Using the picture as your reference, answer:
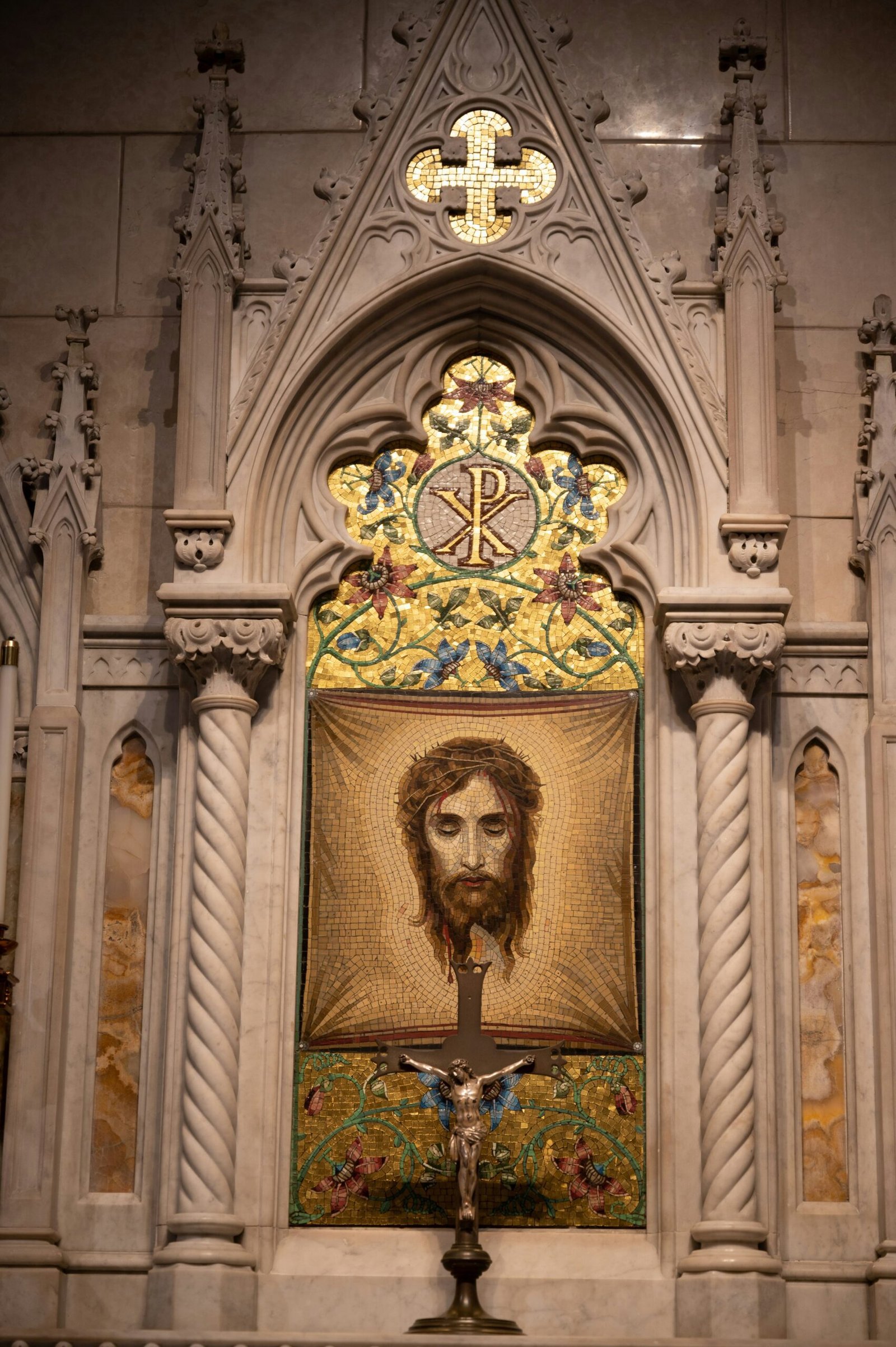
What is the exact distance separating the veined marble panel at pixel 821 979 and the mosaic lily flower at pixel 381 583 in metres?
1.60

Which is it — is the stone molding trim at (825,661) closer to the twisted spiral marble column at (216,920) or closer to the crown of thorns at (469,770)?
the crown of thorns at (469,770)

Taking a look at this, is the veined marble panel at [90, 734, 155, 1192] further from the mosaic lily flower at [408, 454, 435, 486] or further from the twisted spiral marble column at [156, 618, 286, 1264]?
the mosaic lily flower at [408, 454, 435, 486]

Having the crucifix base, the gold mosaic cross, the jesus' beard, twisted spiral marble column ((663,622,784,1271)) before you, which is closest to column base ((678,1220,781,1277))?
twisted spiral marble column ((663,622,784,1271))

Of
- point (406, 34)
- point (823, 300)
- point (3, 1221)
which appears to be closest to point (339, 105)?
point (406, 34)

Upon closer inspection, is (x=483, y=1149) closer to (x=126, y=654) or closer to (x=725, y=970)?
(x=725, y=970)

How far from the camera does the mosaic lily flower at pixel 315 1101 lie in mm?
7621

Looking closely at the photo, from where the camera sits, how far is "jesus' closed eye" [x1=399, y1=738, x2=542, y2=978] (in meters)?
7.77

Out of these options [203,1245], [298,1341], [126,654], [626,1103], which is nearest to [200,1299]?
[203,1245]

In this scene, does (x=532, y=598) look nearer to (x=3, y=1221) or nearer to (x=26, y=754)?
(x=26, y=754)

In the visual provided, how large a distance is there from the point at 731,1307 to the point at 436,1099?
1.24m

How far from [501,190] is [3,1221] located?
415 centimetres

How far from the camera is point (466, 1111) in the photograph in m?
7.22

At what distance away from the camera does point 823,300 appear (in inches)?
336

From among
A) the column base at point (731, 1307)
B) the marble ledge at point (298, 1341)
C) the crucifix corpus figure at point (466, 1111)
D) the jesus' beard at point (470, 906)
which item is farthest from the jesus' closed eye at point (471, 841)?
the marble ledge at point (298, 1341)
